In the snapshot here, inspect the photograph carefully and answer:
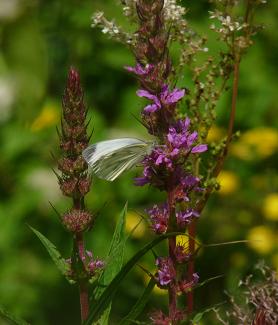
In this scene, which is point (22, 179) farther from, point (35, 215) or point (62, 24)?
point (62, 24)

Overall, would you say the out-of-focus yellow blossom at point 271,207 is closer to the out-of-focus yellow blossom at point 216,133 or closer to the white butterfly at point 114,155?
the out-of-focus yellow blossom at point 216,133

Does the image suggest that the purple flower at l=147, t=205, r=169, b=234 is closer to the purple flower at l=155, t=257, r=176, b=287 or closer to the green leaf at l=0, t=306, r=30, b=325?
the purple flower at l=155, t=257, r=176, b=287

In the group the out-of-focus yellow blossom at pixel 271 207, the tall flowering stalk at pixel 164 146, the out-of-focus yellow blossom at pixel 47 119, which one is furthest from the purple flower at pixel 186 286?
the out-of-focus yellow blossom at pixel 47 119

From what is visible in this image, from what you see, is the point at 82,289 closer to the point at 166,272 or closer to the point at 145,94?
the point at 166,272

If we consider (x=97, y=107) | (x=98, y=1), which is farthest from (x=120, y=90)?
(x=98, y=1)

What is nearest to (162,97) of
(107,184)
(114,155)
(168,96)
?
(168,96)

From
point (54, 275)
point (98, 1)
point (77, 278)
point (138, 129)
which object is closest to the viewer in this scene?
point (77, 278)

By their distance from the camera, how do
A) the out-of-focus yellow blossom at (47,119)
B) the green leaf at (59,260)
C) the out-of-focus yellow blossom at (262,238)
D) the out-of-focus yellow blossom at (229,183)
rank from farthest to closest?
the out-of-focus yellow blossom at (47,119)
the out-of-focus yellow blossom at (229,183)
the out-of-focus yellow blossom at (262,238)
the green leaf at (59,260)
